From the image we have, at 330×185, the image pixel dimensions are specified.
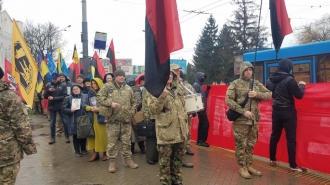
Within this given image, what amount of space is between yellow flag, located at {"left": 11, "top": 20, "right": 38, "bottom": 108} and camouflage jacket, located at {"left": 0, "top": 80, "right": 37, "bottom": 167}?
249 centimetres

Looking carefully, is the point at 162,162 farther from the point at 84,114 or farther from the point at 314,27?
the point at 314,27

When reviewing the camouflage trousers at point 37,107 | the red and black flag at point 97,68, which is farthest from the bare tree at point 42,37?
the red and black flag at point 97,68

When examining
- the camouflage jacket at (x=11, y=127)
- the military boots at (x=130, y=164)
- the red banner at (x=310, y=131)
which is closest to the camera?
the camouflage jacket at (x=11, y=127)

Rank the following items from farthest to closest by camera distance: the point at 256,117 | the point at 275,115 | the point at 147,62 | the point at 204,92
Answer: the point at 204,92 < the point at 275,115 < the point at 256,117 < the point at 147,62

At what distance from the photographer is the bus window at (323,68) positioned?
9.79m

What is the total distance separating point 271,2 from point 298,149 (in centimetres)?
281

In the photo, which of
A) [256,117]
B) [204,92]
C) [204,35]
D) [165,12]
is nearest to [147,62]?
[165,12]

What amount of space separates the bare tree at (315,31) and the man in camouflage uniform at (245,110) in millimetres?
39190

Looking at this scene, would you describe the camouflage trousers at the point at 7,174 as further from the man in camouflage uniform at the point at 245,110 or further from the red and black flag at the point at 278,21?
the red and black flag at the point at 278,21

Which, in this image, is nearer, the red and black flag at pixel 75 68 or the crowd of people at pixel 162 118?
the crowd of people at pixel 162 118

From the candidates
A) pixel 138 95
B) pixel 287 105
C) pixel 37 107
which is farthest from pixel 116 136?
pixel 37 107

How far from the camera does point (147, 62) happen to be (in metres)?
4.06

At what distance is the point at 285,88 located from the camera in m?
5.70

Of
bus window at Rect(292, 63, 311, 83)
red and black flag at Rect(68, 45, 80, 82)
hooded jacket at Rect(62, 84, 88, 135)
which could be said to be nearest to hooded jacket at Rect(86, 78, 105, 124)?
hooded jacket at Rect(62, 84, 88, 135)
